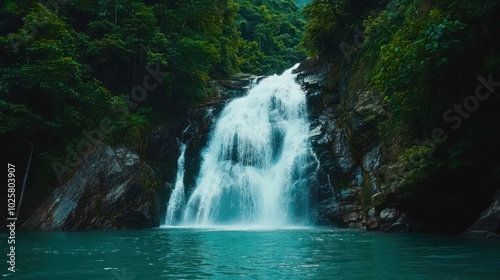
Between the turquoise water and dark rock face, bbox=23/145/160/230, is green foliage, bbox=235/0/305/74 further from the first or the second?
the turquoise water

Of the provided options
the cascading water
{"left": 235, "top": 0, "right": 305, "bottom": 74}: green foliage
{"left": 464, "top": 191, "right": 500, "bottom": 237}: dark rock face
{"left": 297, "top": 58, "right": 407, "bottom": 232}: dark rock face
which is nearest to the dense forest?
{"left": 297, "top": 58, "right": 407, "bottom": 232}: dark rock face

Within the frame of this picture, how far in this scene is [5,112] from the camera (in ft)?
54.2

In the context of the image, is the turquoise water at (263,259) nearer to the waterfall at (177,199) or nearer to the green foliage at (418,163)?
the green foliage at (418,163)

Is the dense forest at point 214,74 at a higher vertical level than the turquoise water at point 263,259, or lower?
higher

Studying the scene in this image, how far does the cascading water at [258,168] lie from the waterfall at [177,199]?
84 mm

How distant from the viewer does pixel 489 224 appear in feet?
36.6

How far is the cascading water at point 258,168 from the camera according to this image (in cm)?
1903

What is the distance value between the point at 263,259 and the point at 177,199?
1305cm

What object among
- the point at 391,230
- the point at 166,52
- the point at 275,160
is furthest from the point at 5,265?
the point at 166,52

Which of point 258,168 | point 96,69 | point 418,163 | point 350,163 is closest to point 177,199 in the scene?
point 258,168

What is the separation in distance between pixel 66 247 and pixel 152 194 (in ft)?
28.1

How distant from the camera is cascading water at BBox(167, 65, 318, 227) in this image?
19031 millimetres

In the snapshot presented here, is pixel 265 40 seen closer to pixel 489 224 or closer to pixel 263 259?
pixel 489 224

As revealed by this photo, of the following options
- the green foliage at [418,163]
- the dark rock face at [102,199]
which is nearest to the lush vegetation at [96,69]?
the dark rock face at [102,199]
